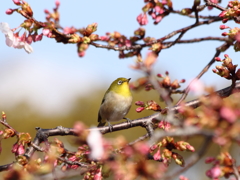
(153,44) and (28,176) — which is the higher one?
(153,44)

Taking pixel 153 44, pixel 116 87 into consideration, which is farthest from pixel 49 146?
pixel 116 87

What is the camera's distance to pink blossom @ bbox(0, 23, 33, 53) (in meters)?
Result: 3.31

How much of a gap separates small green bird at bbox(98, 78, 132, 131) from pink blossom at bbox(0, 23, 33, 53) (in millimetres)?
4551

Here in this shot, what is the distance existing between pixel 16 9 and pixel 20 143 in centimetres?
114

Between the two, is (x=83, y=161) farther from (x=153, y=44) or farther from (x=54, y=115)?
(x=54, y=115)

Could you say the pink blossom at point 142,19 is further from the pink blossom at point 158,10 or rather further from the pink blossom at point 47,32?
the pink blossom at point 47,32

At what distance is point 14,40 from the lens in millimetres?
3381

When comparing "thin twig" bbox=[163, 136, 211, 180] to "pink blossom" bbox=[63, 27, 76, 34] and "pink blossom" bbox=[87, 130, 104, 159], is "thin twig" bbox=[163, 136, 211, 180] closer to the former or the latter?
"pink blossom" bbox=[87, 130, 104, 159]

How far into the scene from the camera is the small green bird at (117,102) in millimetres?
7855

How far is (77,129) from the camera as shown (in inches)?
79.7

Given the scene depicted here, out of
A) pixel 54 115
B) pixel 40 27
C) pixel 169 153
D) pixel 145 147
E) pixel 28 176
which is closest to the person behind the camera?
pixel 145 147

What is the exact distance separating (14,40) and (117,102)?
4.60 meters

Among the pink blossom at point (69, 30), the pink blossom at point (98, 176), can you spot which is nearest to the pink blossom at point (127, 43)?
the pink blossom at point (69, 30)

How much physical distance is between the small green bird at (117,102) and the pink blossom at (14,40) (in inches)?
179
